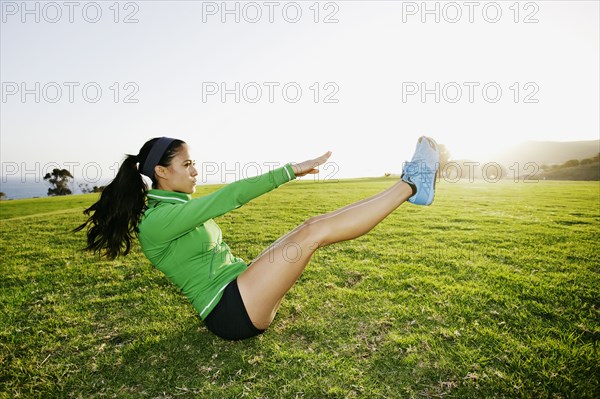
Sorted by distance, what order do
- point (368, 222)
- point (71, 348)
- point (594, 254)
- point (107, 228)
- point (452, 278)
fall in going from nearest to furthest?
point (368, 222)
point (107, 228)
point (71, 348)
point (452, 278)
point (594, 254)

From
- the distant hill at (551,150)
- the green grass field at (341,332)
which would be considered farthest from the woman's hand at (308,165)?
the distant hill at (551,150)

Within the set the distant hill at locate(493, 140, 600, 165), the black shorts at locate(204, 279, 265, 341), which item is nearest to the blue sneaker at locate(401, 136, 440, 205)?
the black shorts at locate(204, 279, 265, 341)

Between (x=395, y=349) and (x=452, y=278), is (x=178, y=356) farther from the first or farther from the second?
(x=452, y=278)

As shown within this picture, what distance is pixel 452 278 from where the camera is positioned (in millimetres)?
5281

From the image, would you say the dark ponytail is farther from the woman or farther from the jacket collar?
the jacket collar

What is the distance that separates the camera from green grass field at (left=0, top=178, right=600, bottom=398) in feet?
9.84

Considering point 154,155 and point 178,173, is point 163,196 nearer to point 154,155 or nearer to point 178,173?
point 178,173

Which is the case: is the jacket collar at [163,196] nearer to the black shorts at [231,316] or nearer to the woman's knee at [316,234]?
the black shorts at [231,316]

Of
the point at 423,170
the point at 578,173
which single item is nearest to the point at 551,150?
the point at 578,173

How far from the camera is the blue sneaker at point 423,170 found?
359 cm

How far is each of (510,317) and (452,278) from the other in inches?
53.1

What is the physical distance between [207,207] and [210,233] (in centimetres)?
84

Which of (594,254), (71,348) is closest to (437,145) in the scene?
(71,348)

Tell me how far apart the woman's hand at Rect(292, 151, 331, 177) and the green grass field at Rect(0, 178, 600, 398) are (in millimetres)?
1849
